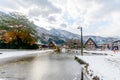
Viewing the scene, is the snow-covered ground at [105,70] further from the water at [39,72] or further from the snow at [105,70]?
the water at [39,72]

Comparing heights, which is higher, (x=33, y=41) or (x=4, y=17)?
(x=4, y=17)

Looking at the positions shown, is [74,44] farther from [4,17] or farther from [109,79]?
[109,79]

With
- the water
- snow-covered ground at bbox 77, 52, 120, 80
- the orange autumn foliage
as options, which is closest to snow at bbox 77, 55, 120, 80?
snow-covered ground at bbox 77, 52, 120, 80

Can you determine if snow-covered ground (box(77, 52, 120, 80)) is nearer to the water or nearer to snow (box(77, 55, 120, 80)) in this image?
snow (box(77, 55, 120, 80))

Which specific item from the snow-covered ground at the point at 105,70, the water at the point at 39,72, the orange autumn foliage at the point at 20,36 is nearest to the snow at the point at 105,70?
the snow-covered ground at the point at 105,70

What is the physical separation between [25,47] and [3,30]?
37.9ft

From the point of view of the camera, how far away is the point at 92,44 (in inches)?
6161

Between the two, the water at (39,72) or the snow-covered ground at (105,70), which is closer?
the snow-covered ground at (105,70)

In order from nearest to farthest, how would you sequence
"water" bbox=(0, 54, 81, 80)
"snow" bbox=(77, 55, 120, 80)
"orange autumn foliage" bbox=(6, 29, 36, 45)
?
1. "snow" bbox=(77, 55, 120, 80)
2. "water" bbox=(0, 54, 81, 80)
3. "orange autumn foliage" bbox=(6, 29, 36, 45)

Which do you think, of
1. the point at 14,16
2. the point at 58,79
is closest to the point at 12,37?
the point at 14,16

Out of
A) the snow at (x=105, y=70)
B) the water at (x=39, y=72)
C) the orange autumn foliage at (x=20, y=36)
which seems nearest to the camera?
the snow at (x=105, y=70)

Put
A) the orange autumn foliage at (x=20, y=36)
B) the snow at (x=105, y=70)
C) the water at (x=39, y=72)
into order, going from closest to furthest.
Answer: the snow at (x=105, y=70), the water at (x=39, y=72), the orange autumn foliage at (x=20, y=36)

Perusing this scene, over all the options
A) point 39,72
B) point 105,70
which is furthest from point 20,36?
point 105,70

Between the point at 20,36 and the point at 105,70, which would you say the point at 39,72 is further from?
the point at 20,36
